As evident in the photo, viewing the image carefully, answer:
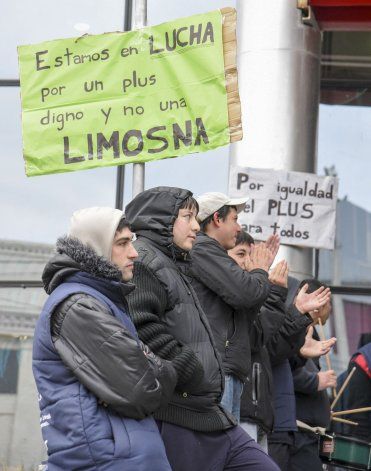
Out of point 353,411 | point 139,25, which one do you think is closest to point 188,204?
point 139,25

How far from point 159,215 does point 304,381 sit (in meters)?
2.52

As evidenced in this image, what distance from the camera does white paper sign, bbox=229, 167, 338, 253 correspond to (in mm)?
8789

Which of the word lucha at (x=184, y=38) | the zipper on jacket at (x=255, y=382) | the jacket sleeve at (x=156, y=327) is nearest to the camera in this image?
the jacket sleeve at (x=156, y=327)

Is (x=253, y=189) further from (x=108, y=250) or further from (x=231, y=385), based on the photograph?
(x=108, y=250)

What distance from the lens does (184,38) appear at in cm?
762

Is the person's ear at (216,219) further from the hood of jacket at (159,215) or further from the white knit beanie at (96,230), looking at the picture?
the white knit beanie at (96,230)

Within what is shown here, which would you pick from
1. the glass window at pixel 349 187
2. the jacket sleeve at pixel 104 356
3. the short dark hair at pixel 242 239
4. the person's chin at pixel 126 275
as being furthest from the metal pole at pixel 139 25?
the glass window at pixel 349 187

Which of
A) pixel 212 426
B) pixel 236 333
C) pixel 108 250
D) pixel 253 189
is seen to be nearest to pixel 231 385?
pixel 236 333

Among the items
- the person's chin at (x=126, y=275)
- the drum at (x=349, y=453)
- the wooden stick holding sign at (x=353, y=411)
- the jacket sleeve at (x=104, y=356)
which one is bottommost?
the drum at (x=349, y=453)

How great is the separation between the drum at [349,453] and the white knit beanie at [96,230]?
359 centimetres

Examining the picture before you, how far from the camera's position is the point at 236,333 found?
20.3 feet

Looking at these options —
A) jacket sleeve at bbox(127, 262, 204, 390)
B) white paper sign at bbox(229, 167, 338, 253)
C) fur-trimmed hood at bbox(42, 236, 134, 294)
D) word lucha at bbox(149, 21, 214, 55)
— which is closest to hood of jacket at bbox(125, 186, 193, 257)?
jacket sleeve at bbox(127, 262, 204, 390)

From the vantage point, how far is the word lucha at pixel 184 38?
7555 millimetres

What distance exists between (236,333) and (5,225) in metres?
5.31
